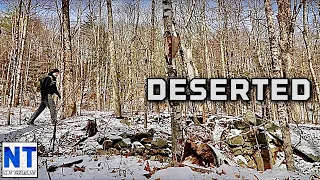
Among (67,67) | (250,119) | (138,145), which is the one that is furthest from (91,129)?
(250,119)

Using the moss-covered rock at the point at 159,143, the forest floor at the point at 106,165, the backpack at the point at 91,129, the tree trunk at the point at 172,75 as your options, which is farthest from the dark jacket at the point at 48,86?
the tree trunk at the point at 172,75

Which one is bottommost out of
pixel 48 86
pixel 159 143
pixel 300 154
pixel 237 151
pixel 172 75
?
pixel 300 154

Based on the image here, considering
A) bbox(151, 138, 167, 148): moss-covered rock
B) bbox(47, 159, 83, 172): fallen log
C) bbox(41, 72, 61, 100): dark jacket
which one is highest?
bbox(41, 72, 61, 100): dark jacket

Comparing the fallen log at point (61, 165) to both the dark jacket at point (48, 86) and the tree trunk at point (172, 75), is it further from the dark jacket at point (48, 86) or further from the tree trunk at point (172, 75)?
the dark jacket at point (48, 86)

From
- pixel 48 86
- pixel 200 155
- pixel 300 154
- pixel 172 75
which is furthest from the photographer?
pixel 300 154

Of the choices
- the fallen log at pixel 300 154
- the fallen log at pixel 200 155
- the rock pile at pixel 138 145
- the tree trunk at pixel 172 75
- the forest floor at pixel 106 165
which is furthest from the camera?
the fallen log at pixel 300 154

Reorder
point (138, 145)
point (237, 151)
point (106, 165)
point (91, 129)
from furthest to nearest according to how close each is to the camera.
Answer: point (237, 151)
point (91, 129)
point (138, 145)
point (106, 165)

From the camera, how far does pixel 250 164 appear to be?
8445mm

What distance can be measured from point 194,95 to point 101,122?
16.4ft

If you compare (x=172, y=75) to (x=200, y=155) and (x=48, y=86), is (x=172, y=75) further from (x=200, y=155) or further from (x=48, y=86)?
(x=48, y=86)

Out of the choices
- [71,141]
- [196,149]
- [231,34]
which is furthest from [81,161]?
[231,34]

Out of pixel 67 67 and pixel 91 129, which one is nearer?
pixel 91 129

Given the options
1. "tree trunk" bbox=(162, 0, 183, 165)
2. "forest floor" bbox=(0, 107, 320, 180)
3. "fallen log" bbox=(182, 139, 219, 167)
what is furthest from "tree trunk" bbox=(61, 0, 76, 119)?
"fallen log" bbox=(182, 139, 219, 167)

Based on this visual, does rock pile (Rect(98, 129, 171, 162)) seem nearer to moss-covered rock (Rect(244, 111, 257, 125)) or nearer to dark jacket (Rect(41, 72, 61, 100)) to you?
dark jacket (Rect(41, 72, 61, 100))
